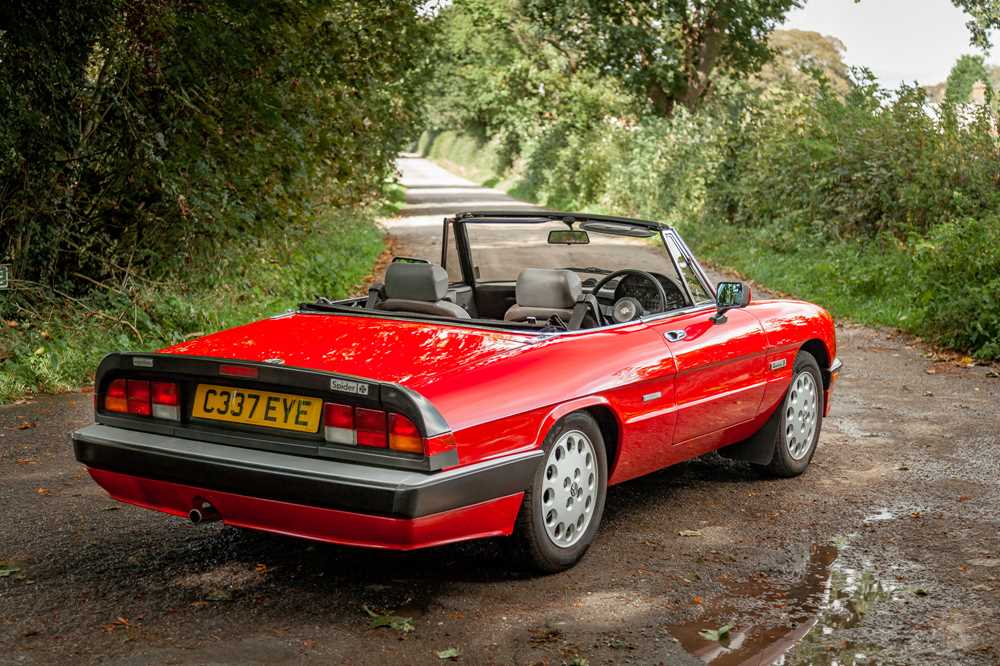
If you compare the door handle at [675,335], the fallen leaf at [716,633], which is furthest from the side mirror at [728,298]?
the fallen leaf at [716,633]

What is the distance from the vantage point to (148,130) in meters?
11.0

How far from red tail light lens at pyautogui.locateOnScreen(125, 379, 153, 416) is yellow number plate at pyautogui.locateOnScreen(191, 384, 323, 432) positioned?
0.81ft

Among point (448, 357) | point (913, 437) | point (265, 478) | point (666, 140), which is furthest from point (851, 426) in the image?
point (666, 140)

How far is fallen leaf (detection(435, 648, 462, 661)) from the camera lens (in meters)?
3.93

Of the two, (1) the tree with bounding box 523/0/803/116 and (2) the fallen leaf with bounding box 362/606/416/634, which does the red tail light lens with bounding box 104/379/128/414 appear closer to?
(2) the fallen leaf with bounding box 362/606/416/634

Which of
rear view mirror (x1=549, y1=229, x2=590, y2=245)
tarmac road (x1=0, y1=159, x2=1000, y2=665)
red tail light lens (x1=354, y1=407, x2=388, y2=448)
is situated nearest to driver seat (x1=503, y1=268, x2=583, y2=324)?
rear view mirror (x1=549, y1=229, x2=590, y2=245)

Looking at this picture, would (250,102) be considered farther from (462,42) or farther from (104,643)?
(462,42)

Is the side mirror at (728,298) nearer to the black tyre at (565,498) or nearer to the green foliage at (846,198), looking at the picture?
the black tyre at (565,498)

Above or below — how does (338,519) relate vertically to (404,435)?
below

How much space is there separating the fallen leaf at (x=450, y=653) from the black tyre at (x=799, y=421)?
2994 mm

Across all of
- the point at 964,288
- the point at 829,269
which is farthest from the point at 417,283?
the point at 829,269

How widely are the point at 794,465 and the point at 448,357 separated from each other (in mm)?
2764

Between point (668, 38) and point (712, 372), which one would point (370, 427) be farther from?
point (668, 38)

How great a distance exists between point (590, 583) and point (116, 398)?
2.05 meters
